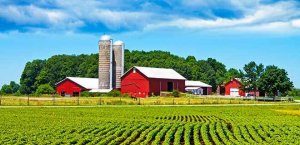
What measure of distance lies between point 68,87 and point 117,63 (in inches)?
454

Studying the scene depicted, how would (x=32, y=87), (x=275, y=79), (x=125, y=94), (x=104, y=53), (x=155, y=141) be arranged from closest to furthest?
→ 1. (x=155, y=141)
2. (x=275, y=79)
3. (x=125, y=94)
4. (x=104, y=53)
5. (x=32, y=87)

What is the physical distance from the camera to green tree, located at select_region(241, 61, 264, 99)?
295ft

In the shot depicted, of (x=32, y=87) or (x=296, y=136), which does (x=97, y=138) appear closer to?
(x=296, y=136)

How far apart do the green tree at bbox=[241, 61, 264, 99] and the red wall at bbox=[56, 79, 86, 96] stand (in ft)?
108

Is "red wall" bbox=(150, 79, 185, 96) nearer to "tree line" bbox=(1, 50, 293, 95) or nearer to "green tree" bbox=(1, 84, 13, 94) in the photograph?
"tree line" bbox=(1, 50, 293, 95)

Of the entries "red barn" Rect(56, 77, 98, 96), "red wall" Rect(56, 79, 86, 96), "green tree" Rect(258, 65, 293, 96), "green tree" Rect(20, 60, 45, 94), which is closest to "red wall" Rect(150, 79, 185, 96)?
"red barn" Rect(56, 77, 98, 96)

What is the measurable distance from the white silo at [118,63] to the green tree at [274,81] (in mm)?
29972

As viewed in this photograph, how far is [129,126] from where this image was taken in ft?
97.3

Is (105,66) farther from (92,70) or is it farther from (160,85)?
(92,70)

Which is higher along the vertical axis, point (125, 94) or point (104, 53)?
point (104, 53)

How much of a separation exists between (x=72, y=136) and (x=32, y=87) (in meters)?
126

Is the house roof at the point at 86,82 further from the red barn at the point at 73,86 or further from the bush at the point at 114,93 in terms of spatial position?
the bush at the point at 114,93

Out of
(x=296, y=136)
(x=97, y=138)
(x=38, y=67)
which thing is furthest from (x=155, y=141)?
(x=38, y=67)

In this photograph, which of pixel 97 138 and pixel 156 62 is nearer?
pixel 97 138
